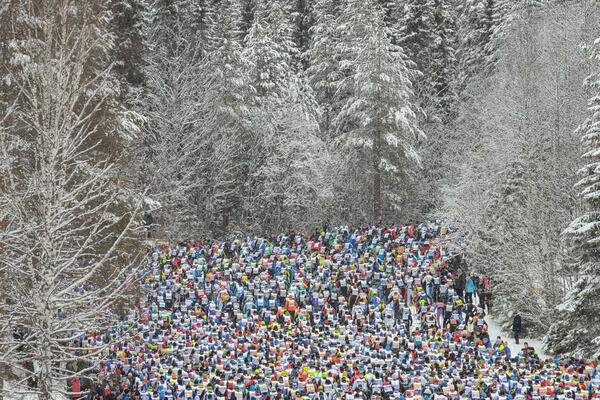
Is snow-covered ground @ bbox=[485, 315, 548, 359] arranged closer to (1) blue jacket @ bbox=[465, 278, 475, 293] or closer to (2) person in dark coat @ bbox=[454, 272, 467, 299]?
(1) blue jacket @ bbox=[465, 278, 475, 293]

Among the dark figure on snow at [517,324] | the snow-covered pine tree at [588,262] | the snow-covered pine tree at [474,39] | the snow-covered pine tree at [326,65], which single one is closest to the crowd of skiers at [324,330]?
the dark figure on snow at [517,324]

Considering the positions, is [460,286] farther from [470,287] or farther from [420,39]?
[420,39]

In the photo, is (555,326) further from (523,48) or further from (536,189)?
(523,48)

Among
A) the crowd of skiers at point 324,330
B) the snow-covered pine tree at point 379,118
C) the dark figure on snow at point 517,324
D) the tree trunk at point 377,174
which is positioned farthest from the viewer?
the tree trunk at point 377,174

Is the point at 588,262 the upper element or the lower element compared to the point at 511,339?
upper

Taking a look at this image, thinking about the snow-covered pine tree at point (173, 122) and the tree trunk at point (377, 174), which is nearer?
the snow-covered pine tree at point (173, 122)

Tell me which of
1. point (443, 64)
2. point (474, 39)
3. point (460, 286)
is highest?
point (474, 39)

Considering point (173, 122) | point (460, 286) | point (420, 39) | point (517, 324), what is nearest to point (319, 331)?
point (460, 286)

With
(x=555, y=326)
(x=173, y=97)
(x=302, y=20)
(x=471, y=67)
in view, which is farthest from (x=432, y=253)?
(x=302, y=20)

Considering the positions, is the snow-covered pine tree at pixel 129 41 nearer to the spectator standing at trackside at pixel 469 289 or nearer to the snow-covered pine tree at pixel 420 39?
the spectator standing at trackside at pixel 469 289
